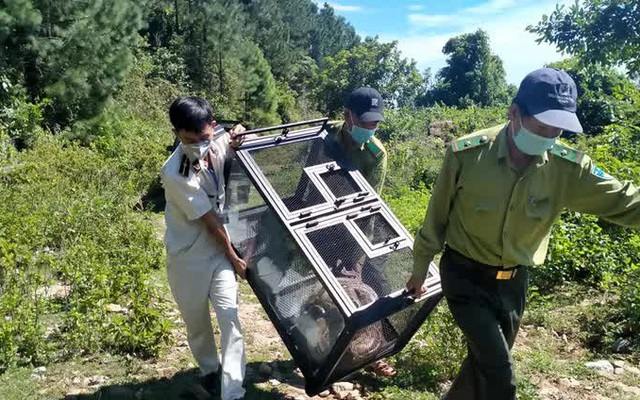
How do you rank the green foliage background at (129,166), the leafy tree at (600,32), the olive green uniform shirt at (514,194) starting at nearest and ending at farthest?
the olive green uniform shirt at (514,194)
the green foliage background at (129,166)
the leafy tree at (600,32)

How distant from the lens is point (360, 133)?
3.41 metres

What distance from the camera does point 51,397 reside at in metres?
3.11

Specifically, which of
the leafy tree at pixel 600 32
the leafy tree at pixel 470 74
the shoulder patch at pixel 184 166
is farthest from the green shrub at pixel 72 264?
the leafy tree at pixel 470 74

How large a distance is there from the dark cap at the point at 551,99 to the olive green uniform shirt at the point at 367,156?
55.0 inches

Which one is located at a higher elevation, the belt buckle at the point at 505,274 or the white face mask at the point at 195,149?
the white face mask at the point at 195,149

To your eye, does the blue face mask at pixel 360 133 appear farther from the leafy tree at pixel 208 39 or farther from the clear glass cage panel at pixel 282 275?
the leafy tree at pixel 208 39

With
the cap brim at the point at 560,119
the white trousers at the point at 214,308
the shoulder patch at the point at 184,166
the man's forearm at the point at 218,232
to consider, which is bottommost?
the white trousers at the point at 214,308

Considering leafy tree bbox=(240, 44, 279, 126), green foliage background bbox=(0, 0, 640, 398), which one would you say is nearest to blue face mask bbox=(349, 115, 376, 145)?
green foliage background bbox=(0, 0, 640, 398)

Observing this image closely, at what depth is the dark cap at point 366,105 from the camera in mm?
3369

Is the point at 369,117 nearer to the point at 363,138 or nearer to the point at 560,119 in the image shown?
the point at 363,138

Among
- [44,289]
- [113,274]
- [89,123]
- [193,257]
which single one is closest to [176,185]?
[193,257]

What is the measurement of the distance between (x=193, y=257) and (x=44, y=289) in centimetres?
215

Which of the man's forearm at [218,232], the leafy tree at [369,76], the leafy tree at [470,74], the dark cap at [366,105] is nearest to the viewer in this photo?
the man's forearm at [218,232]

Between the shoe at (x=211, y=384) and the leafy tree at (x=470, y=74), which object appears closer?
the shoe at (x=211, y=384)
